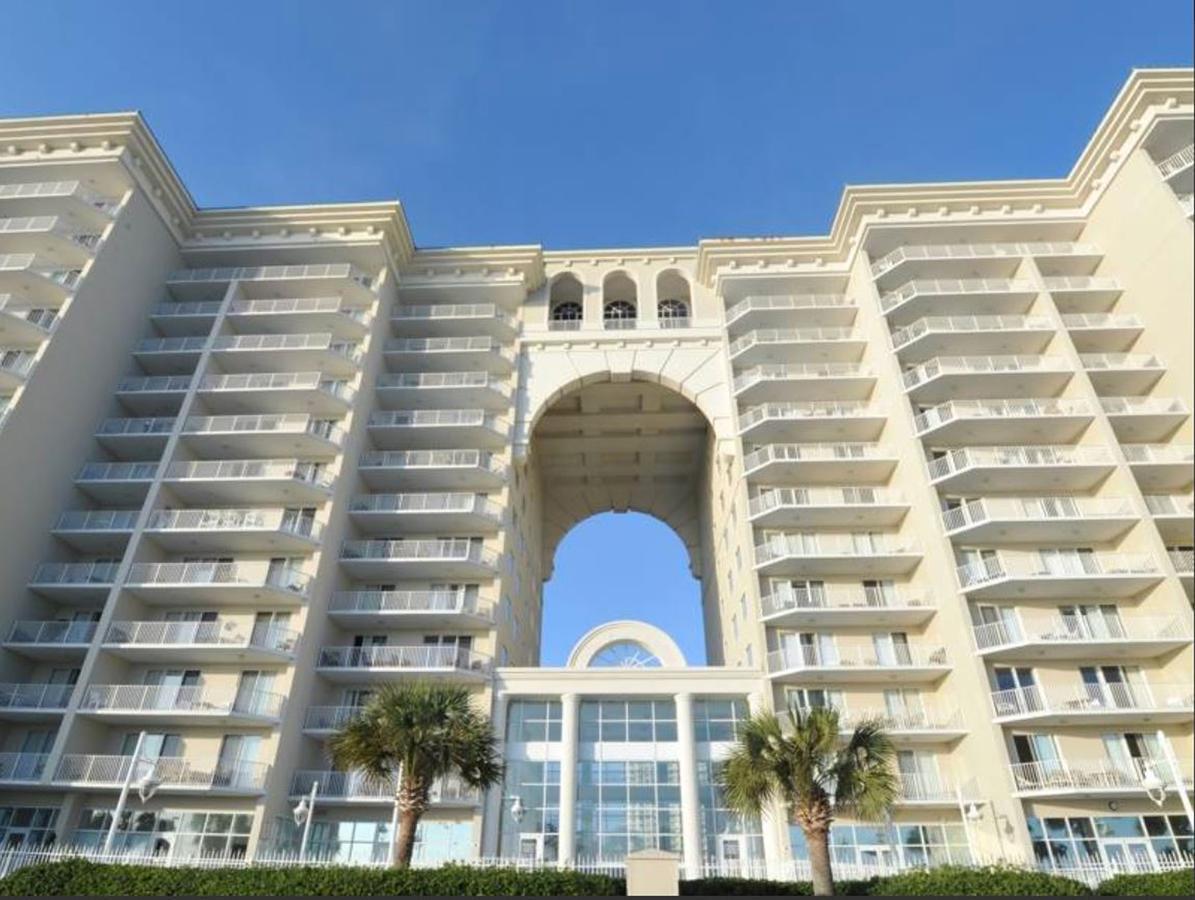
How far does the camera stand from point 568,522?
39.6 meters

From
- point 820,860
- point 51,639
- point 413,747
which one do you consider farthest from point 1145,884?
point 51,639

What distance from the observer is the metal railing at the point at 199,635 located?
73.8ft

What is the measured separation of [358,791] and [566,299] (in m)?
21.8

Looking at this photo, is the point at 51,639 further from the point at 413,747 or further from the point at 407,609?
the point at 413,747

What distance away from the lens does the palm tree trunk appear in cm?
1323

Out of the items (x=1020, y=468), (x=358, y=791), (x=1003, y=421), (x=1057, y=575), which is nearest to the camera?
(x=1057, y=575)

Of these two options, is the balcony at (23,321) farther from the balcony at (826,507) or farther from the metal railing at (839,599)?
the metal railing at (839,599)

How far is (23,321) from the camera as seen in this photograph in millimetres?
23938

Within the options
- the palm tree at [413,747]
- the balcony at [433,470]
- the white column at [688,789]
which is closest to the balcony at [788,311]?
the balcony at [433,470]

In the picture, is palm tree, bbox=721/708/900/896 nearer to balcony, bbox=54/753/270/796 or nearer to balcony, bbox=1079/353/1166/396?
balcony, bbox=1079/353/1166/396

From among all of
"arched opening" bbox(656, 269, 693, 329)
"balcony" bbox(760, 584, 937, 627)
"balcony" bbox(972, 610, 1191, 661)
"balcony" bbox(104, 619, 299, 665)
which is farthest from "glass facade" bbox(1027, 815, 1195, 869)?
"balcony" bbox(104, 619, 299, 665)

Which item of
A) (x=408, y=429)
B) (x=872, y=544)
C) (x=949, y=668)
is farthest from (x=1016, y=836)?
(x=408, y=429)

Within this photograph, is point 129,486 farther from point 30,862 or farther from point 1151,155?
point 1151,155

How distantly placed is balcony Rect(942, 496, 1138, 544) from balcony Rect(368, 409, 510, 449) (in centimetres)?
1691
